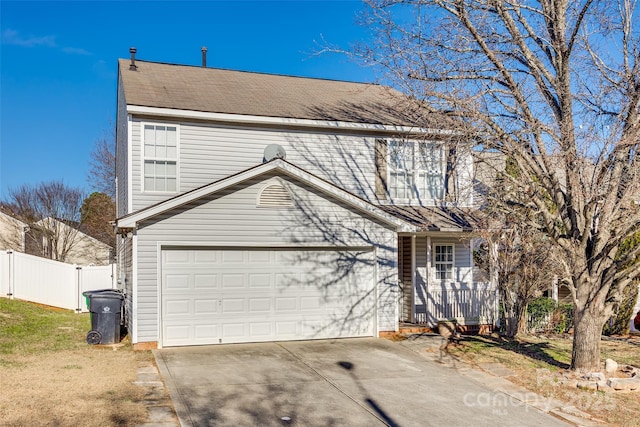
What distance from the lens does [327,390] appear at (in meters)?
8.62

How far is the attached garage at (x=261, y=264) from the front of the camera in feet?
37.8

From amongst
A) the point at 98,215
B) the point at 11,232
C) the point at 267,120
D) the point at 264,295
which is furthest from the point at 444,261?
the point at 11,232

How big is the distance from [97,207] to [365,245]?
84.3ft

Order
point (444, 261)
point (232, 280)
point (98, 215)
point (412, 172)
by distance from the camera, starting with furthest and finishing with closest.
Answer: point (98, 215) → point (444, 261) → point (412, 172) → point (232, 280)

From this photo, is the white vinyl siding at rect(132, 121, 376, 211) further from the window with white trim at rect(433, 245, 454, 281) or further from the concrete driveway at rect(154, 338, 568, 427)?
the concrete driveway at rect(154, 338, 568, 427)

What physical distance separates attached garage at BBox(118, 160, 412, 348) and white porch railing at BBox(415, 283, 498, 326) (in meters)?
1.85

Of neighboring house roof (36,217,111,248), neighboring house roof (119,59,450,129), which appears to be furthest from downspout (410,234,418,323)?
neighboring house roof (36,217,111,248)

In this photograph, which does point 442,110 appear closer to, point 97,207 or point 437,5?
point 437,5

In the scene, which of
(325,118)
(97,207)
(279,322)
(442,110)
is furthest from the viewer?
(97,207)

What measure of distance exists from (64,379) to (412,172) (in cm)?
1023

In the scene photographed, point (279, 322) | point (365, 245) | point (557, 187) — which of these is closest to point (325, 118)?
point (365, 245)

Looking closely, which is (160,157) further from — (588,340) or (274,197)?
(588,340)

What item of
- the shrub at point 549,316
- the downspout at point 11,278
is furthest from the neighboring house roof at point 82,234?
the shrub at point 549,316

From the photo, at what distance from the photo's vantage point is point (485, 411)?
7.86m
